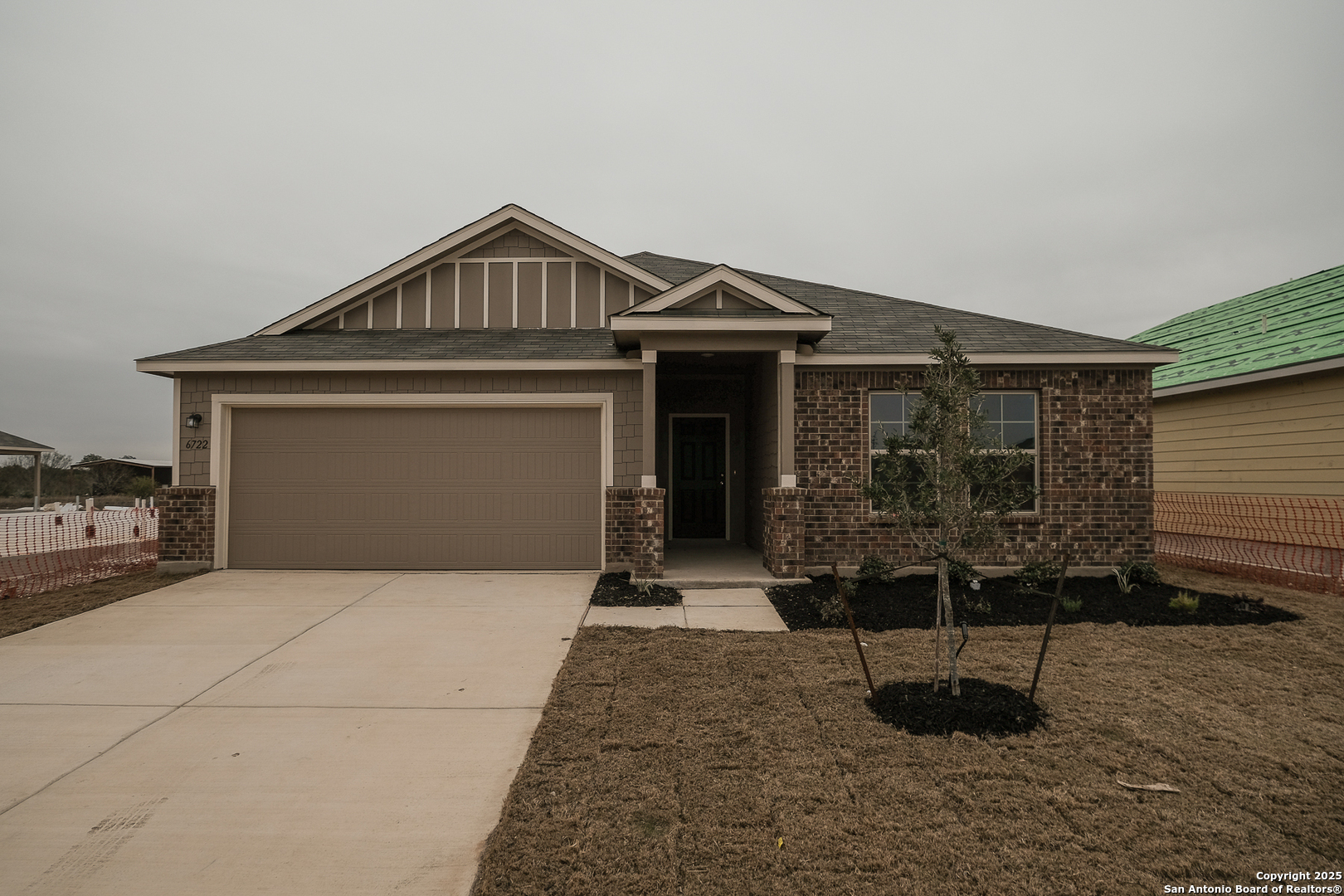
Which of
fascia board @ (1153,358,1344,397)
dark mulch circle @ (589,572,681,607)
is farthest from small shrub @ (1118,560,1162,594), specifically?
dark mulch circle @ (589,572,681,607)

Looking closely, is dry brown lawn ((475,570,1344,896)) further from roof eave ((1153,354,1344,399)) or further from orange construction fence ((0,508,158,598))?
orange construction fence ((0,508,158,598))

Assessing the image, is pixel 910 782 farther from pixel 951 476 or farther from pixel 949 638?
pixel 951 476

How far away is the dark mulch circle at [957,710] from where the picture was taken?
12.2ft

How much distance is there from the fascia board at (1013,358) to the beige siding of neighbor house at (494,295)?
3.54 meters

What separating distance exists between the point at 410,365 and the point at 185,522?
3.90 meters

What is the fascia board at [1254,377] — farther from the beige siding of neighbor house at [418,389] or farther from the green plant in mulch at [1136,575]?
the beige siding of neighbor house at [418,389]

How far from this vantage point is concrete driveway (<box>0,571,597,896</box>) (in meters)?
2.60

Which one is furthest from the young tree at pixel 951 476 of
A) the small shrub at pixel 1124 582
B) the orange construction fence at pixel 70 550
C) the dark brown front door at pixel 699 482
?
the orange construction fence at pixel 70 550

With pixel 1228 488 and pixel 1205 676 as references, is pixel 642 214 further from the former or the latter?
pixel 1205 676

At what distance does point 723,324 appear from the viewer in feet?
25.8

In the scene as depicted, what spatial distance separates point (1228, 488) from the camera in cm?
1123

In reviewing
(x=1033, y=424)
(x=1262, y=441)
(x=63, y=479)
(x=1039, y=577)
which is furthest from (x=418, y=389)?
(x=63, y=479)

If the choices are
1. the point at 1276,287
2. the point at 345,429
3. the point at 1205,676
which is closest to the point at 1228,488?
the point at 1276,287

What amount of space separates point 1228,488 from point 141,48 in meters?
23.7
